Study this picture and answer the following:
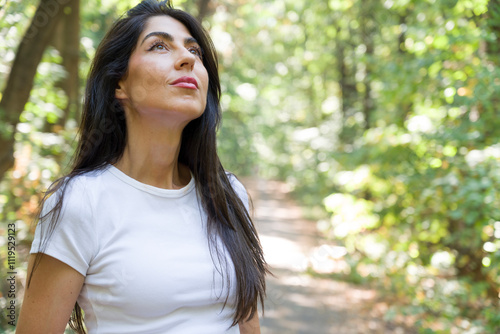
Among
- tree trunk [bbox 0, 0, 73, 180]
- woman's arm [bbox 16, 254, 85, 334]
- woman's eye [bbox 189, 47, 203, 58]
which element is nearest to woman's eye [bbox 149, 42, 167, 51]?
woman's eye [bbox 189, 47, 203, 58]

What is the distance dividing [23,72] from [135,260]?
286 cm

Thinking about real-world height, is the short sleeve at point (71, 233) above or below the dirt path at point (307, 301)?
above

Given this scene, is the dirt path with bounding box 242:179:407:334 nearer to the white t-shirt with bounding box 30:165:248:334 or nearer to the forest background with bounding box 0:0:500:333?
the forest background with bounding box 0:0:500:333

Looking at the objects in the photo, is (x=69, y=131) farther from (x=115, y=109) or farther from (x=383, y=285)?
(x=383, y=285)

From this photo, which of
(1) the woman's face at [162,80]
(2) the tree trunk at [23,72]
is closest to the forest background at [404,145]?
(2) the tree trunk at [23,72]

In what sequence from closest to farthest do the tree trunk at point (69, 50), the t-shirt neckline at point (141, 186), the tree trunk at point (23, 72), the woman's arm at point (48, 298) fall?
the woman's arm at point (48, 298) < the t-shirt neckline at point (141, 186) < the tree trunk at point (23, 72) < the tree trunk at point (69, 50)

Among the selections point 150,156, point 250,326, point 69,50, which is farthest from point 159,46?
point 69,50

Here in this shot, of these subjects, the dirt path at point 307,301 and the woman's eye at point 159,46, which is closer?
the woman's eye at point 159,46

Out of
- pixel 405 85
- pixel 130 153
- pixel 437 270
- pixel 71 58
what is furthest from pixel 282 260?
pixel 130 153

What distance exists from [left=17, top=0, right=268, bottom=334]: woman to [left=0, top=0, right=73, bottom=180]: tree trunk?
7.29ft

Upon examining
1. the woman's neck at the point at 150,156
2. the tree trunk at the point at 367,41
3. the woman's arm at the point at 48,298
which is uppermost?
the tree trunk at the point at 367,41

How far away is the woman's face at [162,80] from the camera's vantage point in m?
1.63

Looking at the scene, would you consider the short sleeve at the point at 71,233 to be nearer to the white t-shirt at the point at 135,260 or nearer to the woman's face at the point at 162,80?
the white t-shirt at the point at 135,260

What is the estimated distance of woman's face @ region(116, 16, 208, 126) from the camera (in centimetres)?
163
